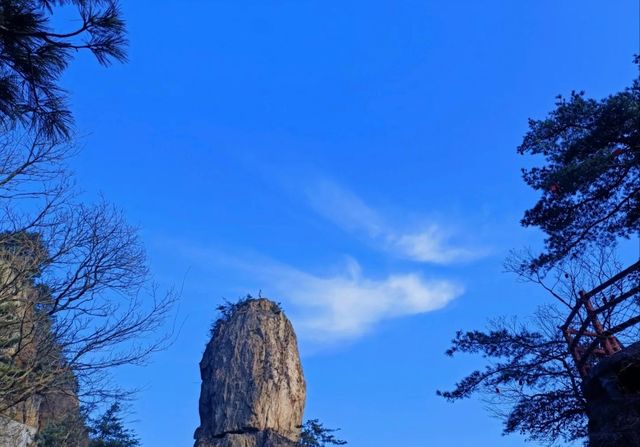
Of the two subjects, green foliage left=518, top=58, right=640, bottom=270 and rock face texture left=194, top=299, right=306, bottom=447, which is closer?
green foliage left=518, top=58, right=640, bottom=270

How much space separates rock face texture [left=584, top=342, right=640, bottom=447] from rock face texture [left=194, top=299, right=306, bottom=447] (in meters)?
25.5

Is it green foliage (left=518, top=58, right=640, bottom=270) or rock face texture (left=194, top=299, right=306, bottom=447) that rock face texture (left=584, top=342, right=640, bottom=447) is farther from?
rock face texture (left=194, top=299, right=306, bottom=447)

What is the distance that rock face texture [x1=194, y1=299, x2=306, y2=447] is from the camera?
31.0 meters

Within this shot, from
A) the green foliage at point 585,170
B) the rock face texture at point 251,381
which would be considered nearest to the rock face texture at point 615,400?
the green foliage at point 585,170

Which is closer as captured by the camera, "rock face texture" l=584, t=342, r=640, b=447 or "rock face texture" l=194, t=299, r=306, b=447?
"rock face texture" l=584, t=342, r=640, b=447

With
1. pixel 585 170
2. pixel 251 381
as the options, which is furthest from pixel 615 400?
pixel 251 381

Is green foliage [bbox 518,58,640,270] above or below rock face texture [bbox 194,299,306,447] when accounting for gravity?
below

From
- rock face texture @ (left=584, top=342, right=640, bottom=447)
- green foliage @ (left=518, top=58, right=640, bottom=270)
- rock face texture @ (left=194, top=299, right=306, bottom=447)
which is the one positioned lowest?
rock face texture @ (left=584, top=342, right=640, bottom=447)

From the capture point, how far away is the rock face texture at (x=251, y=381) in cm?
3098

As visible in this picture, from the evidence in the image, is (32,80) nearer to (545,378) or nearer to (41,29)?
(41,29)

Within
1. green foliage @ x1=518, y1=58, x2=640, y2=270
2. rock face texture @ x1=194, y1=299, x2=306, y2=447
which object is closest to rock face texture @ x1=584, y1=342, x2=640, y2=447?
green foliage @ x1=518, y1=58, x2=640, y2=270

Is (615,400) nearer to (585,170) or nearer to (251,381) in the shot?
(585,170)

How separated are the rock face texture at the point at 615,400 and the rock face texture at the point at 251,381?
25.5 metres

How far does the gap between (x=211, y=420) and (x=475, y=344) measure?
1005 inches
